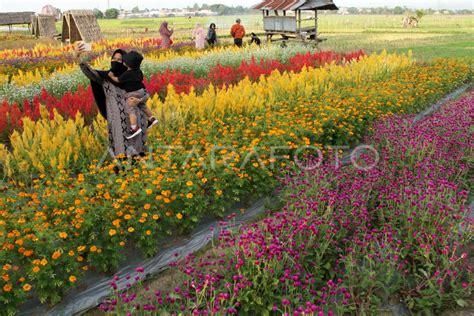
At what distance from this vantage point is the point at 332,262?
373cm

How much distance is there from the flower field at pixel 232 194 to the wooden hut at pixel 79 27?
12.8 m

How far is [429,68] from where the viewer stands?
39.4 feet

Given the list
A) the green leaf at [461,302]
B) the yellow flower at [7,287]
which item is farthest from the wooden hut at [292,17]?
the yellow flower at [7,287]

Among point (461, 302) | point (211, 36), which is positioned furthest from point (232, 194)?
point (211, 36)

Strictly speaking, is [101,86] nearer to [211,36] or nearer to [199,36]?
[199,36]

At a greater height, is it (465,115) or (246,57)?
(246,57)

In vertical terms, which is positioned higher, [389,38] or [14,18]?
[14,18]

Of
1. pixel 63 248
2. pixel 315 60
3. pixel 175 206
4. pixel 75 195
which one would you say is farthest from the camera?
pixel 315 60

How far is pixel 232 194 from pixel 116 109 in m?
1.52

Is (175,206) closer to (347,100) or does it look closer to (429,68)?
(347,100)

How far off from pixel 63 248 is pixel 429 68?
446 inches

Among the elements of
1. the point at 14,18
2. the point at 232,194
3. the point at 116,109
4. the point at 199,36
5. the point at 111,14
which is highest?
the point at 111,14

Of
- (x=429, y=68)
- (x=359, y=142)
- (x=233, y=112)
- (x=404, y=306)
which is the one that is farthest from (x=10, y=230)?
(x=429, y=68)

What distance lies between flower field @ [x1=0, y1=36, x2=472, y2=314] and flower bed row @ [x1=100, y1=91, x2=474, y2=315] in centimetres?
2
